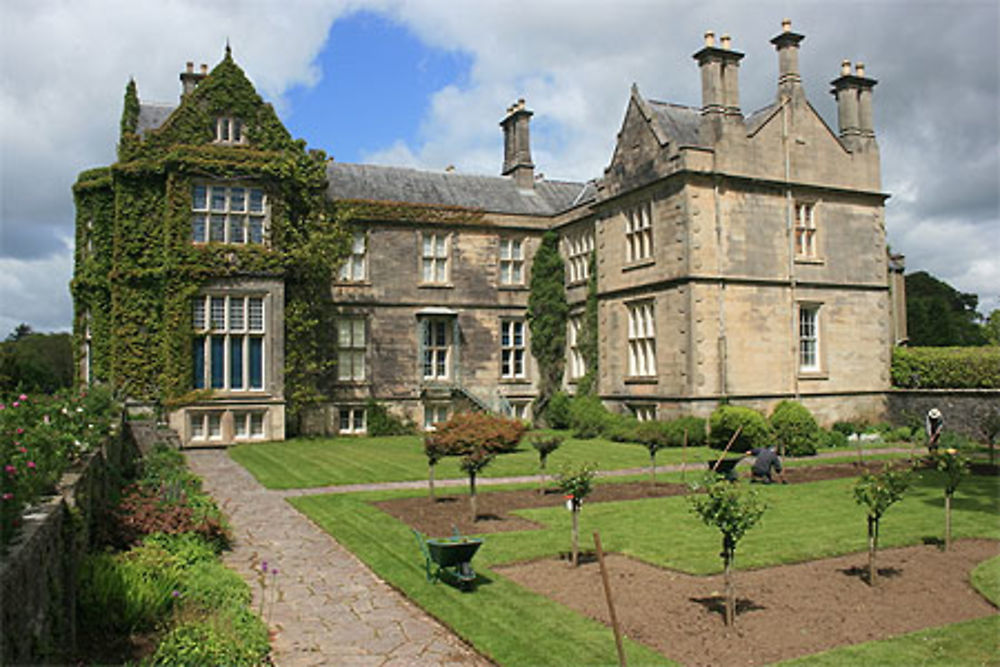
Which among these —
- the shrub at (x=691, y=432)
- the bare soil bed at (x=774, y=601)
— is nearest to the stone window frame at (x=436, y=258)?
the shrub at (x=691, y=432)

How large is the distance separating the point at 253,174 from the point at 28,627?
23717 mm

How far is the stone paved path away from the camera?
23.8ft

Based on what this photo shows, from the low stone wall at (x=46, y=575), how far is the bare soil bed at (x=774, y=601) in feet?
16.0

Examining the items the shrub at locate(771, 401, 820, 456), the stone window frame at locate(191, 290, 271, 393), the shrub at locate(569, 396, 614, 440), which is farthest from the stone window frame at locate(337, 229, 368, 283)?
the shrub at locate(771, 401, 820, 456)

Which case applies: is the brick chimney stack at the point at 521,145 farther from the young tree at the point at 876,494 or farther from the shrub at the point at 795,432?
the young tree at the point at 876,494

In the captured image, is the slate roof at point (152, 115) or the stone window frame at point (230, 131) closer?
the stone window frame at point (230, 131)

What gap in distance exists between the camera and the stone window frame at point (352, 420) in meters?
30.2

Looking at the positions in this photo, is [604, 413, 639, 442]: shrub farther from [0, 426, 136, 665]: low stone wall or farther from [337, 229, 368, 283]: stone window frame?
[0, 426, 136, 665]: low stone wall

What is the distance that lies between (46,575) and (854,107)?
29.4 metres

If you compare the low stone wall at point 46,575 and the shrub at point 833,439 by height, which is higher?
the low stone wall at point 46,575

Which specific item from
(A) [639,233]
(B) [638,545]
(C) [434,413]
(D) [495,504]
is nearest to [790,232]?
(A) [639,233]

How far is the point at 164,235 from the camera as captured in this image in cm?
2598

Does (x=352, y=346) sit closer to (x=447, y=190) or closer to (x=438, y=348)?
(x=438, y=348)

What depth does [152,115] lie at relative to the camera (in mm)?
29484
